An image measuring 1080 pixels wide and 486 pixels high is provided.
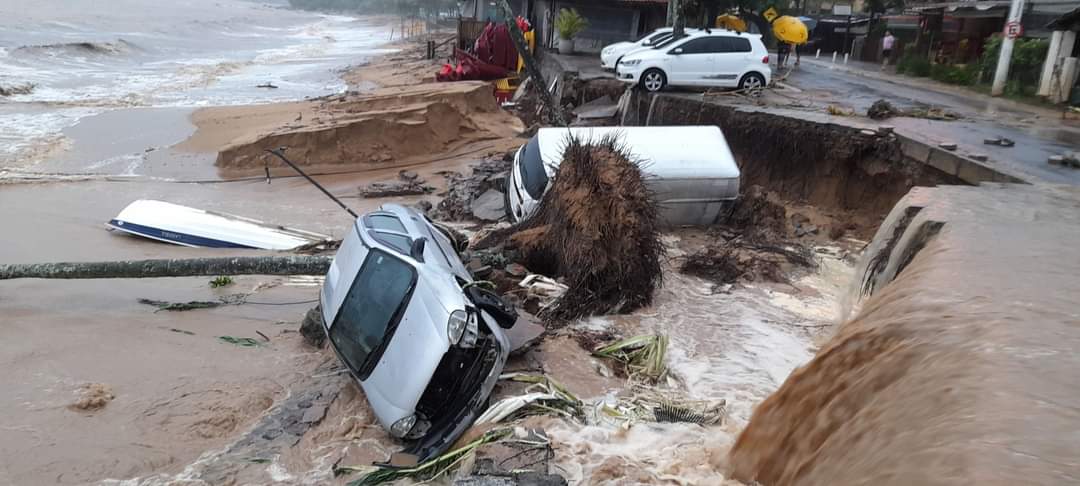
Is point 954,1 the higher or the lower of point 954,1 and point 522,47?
the higher

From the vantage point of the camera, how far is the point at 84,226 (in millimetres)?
11828

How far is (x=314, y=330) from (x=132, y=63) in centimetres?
3488

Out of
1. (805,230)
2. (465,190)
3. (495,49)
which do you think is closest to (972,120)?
(805,230)

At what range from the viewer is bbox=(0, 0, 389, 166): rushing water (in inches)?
882

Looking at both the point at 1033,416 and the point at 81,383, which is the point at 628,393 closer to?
the point at 1033,416

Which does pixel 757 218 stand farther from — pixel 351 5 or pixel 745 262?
pixel 351 5

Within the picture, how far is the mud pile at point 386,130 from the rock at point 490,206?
5.14 m

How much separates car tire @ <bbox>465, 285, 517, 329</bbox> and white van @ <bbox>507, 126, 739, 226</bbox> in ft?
11.6

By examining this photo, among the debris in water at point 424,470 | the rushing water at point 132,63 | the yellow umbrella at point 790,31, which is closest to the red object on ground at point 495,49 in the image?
the rushing water at point 132,63

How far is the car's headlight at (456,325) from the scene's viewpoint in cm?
519

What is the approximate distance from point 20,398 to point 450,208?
23.5 ft

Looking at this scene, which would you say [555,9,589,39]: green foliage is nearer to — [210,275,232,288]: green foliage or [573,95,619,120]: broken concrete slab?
[573,95,619,120]: broken concrete slab

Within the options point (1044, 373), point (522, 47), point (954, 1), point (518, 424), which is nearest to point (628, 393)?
point (518, 424)

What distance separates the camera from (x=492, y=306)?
18.6ft
